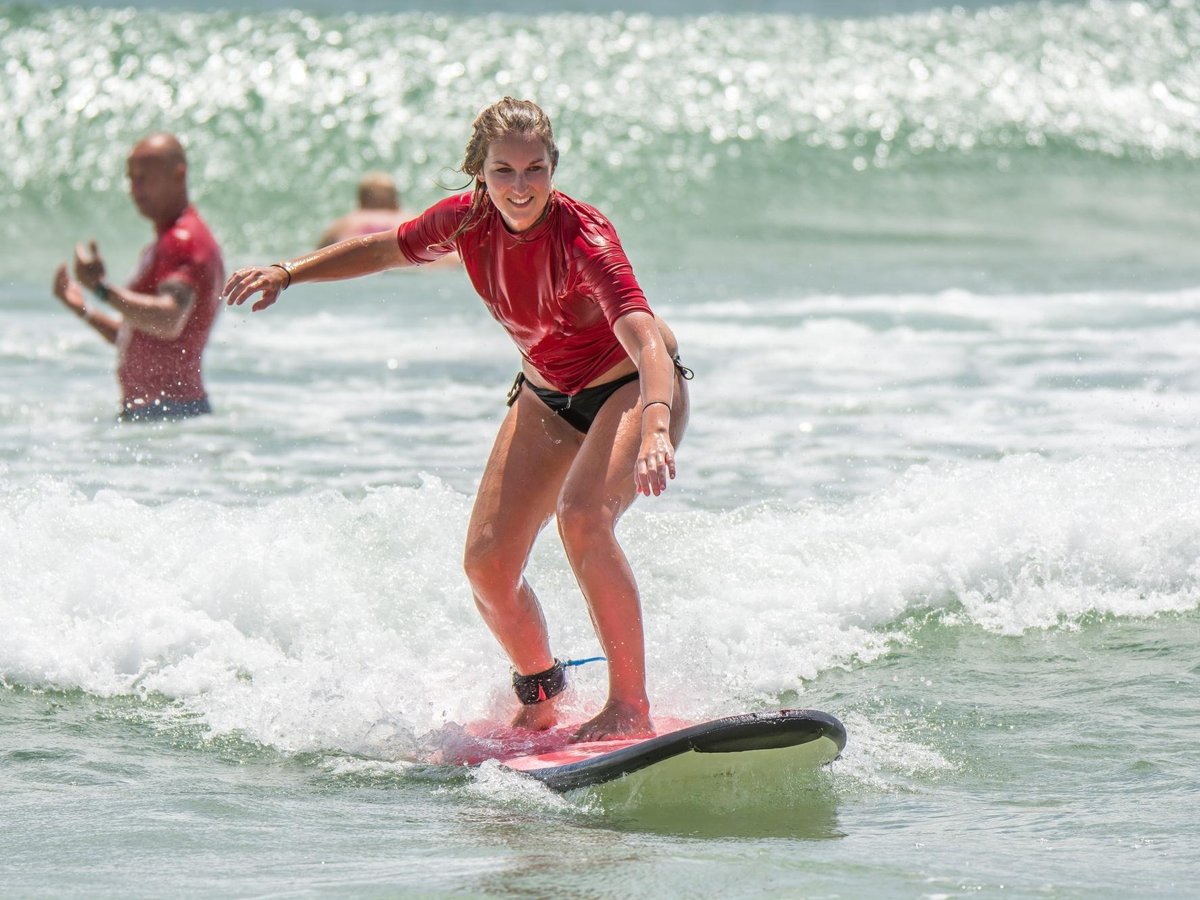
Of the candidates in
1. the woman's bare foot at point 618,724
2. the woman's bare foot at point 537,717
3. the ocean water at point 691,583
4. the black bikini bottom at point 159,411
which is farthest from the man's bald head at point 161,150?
the woman's bare foot at point 618,724

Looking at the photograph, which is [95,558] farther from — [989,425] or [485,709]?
[989,425]

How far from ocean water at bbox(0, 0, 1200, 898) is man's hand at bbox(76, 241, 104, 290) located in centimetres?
93

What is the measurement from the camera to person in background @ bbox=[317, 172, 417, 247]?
13.1 metres

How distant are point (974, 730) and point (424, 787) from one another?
1.64 m

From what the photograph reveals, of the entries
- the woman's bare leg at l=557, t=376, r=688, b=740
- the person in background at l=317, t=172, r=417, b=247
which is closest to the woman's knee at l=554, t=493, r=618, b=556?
the woman's bare leg at l=557, t=376, r=688, b=740

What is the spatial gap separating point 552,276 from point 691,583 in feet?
7.07

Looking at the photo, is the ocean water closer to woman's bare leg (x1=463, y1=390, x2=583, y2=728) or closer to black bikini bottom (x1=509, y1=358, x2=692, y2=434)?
woman's bare leg (x1=463, y1=390, x2=583, y2=728)

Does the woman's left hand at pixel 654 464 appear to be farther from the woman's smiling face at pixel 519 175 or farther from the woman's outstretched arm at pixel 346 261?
the woman's outstretched arm at pixel 346 261

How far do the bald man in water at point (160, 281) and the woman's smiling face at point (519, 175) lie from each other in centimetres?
397

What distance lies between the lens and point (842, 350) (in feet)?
38.2

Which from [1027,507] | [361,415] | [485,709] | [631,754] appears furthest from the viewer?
[361,415]

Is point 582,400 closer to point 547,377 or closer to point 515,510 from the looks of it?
point 547,377

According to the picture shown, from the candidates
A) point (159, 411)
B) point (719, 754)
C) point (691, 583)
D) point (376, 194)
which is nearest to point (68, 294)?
point (159, 411)

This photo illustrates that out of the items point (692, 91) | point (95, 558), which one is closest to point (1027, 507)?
point (95, 558)
